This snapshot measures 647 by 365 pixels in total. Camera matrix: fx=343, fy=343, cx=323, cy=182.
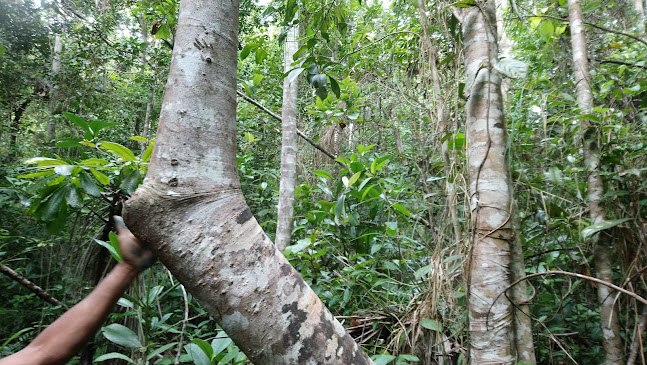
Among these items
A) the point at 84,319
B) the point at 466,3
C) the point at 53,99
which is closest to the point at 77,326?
the point at 84,319

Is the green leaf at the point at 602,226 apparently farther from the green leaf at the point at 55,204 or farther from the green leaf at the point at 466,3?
the green leaf at the point at 55,204

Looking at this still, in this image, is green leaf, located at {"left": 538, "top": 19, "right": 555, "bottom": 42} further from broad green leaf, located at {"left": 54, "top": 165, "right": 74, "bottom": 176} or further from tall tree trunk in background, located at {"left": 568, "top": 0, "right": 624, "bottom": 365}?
broad green leaf, located at {"left": 54, "top": 165, "right": 74, "bottom": 176}

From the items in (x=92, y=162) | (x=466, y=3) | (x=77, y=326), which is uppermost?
(x=466, y=3)

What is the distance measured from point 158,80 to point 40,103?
4.13m

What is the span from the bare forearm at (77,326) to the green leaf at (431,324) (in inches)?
47.5

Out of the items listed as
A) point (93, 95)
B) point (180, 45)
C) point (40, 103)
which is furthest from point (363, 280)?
A: point (40, 103)

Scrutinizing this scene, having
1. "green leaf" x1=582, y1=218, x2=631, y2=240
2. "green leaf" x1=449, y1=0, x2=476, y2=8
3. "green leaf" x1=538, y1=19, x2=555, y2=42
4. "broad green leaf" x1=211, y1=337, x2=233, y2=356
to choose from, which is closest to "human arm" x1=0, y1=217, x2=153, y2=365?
"broad green leaf" x1=211, y1=337, x2=233, y2=356

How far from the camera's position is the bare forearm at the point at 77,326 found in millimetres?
963

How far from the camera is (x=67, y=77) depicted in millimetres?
5863

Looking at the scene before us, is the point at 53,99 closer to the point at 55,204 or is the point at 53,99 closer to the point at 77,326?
the point at 55,204

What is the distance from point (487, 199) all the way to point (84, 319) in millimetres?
1494

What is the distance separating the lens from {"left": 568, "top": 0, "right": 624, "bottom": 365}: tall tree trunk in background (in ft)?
5.05

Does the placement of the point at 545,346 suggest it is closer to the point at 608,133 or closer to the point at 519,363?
the point at 519,363

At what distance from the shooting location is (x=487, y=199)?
1454 millimetres
